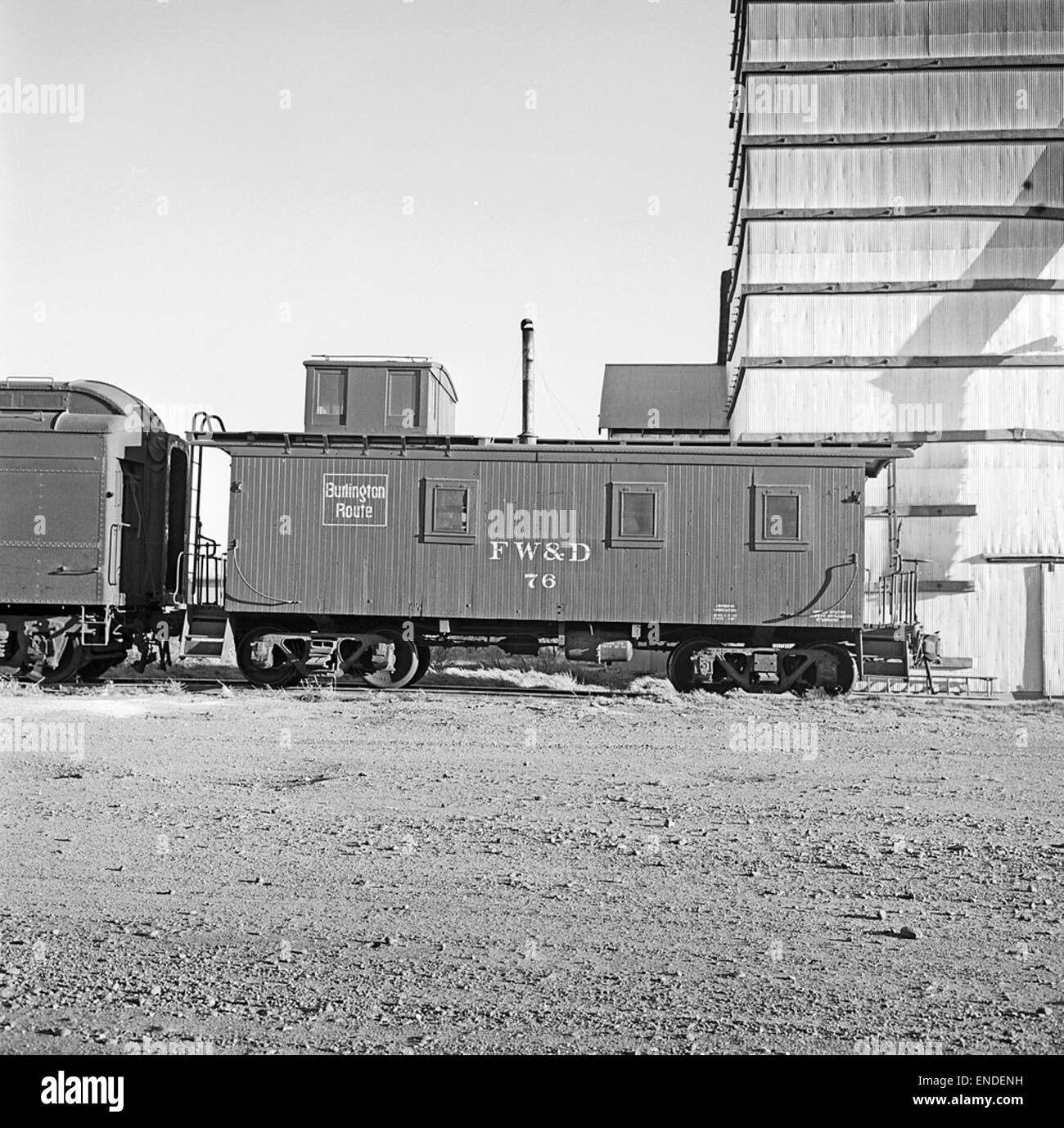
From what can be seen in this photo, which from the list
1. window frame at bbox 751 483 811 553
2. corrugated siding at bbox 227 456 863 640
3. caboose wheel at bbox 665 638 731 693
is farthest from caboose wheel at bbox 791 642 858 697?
window frame at bbox 751 483 811 553

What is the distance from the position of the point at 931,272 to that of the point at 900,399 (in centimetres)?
302

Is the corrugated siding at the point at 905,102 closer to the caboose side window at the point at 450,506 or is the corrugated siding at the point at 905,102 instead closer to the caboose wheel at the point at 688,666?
the caboose side window at the point at 450,506

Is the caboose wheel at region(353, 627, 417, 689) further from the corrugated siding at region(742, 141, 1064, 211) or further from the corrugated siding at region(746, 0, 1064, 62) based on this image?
the corrugated siding at region(746, 0, 1064, 62)

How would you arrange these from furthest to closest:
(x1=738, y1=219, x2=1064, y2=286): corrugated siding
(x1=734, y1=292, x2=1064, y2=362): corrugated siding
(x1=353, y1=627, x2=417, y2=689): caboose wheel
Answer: (x1=738, y1=219, x2=1064, y2=286): corrugated siding → (x1=734, y1=292, x2=1064, y2=362): corrugated siding → (x1=353, y1=627, x2=417, y2=689): caboose wheel

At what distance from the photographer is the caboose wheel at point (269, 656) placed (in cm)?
1831

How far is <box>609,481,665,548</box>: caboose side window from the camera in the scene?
1781cm

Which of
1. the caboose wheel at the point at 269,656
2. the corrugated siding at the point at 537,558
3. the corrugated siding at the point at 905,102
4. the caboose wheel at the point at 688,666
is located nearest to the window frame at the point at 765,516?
the corrugated siding at the point at 537,558

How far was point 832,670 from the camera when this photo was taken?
17.9 meters

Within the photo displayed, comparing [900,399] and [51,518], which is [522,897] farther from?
[900,399]

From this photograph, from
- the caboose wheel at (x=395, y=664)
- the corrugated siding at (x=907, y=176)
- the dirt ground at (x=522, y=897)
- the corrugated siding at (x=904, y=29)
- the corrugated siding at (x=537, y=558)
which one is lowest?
the dirt ground at (x=522, y=897)

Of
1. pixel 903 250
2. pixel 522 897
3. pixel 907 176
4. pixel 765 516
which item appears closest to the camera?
pixel 522 897

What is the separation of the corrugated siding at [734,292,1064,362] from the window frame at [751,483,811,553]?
8.98 meters

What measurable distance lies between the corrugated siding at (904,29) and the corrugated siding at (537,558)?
13.6 metres

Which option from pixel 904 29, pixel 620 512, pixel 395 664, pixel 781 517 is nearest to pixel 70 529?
pixel 395 664
